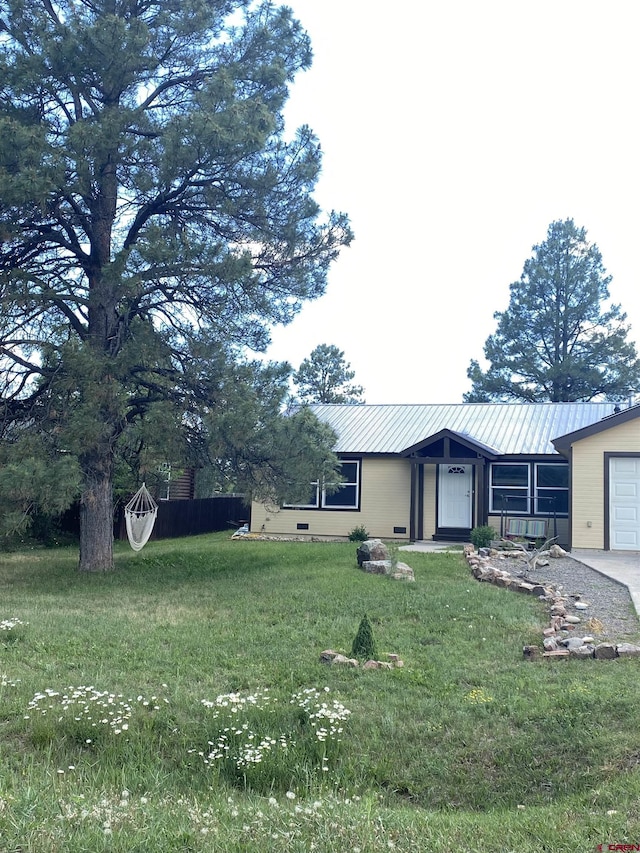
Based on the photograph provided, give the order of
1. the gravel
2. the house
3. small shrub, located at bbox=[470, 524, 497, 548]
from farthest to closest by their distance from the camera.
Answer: the house, small shrub, located at bbox=[470, 524, 497, 548], the gravel

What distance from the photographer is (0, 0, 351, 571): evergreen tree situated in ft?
34.7

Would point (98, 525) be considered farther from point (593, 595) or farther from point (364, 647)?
point (593, 595)

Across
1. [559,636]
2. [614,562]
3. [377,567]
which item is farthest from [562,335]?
[559,636]

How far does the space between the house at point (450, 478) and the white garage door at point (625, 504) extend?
1.18 m

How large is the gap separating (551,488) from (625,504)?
3.44 meters

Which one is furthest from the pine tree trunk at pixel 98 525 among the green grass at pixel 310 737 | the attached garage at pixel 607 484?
the attached garage at pixel 607 484

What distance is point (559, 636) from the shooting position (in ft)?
22.3

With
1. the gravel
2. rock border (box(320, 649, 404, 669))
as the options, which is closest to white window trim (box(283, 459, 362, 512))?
the gravel

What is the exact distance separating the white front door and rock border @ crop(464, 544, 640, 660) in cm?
751

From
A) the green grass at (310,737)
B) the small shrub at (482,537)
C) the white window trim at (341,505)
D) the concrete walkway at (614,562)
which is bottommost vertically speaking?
the green grass at (310,737)

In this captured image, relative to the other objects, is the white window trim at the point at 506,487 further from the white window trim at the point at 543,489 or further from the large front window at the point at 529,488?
the white window trim at the point at 543,489

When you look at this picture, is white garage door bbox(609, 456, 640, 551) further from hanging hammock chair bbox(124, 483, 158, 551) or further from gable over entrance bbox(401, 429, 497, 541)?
hanging hammock chair bbox(124, 483, 158, 551)

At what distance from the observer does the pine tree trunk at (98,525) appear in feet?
39.2

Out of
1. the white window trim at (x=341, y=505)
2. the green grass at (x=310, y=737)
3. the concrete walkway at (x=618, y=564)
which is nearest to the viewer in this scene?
the green grass at (x=310, y=737)
